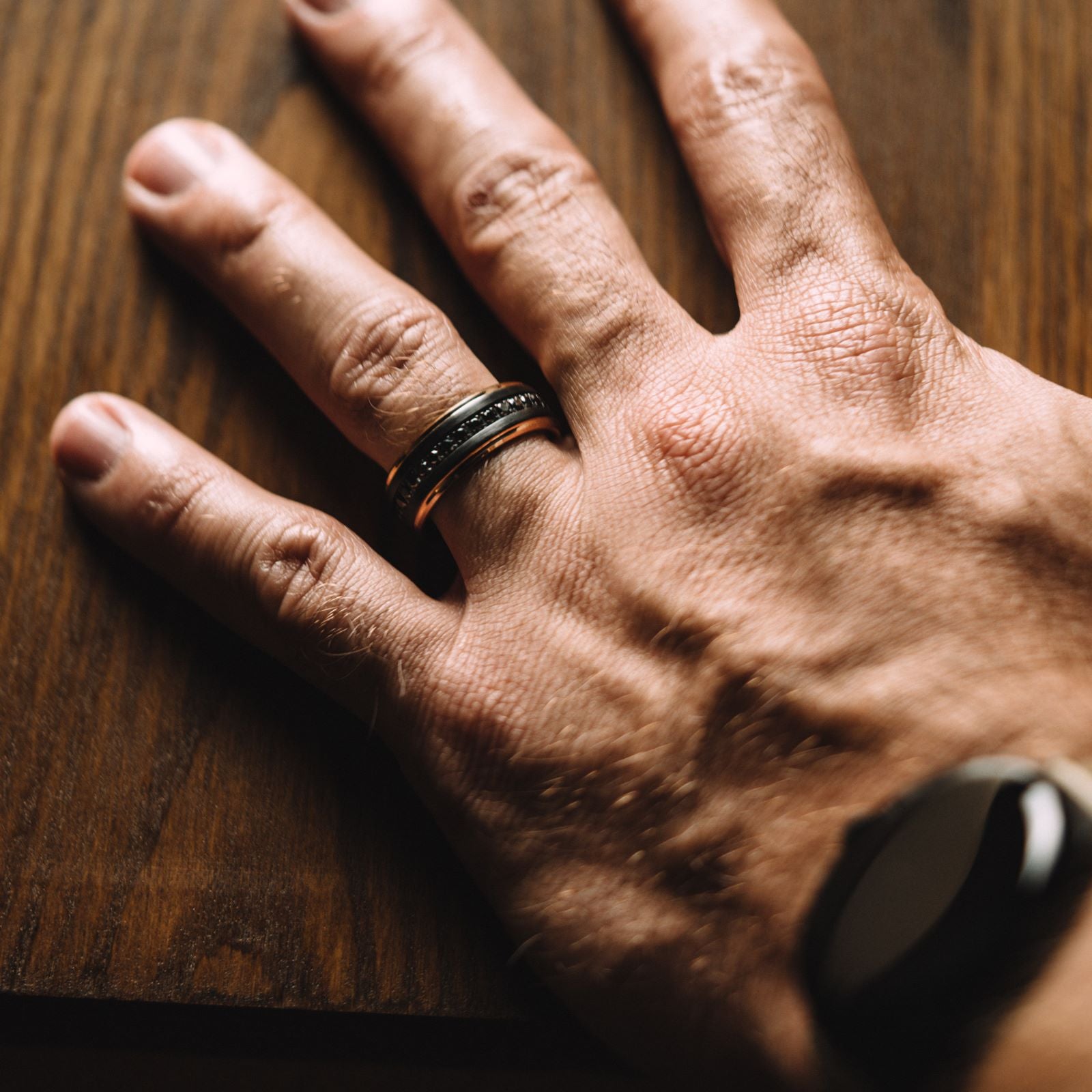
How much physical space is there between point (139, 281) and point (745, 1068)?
A: 2.12 feet

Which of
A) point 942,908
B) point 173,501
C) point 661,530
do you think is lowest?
point 942,908

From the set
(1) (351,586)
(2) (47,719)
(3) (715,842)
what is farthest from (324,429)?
(3) (715,842)

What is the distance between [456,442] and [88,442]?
0.25m

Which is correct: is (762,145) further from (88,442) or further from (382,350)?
(88,442)

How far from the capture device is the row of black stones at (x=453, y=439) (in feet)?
1.83

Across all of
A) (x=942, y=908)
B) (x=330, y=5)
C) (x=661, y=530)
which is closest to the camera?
(x=942, y=908)

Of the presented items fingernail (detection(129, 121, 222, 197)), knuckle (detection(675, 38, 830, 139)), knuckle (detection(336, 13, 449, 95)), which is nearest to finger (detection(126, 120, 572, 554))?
fingernail (detection(129, 121, 222, 197))

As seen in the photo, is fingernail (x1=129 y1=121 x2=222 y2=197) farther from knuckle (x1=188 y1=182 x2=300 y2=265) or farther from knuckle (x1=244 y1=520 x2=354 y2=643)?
knuckle (x1=244 y1=520 x2=354 y2=643)

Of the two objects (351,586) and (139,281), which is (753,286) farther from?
(139,281)

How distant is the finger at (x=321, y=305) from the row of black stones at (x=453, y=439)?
20mm

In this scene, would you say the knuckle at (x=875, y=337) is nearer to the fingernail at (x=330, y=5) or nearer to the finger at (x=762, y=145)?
the finger at (x=762, y=145)

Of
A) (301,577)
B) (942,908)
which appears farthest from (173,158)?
(942,908)

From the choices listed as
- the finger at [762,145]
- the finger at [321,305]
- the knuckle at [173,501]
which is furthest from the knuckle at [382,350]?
the finger at [762,145]

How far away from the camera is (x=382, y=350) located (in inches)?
22.9
